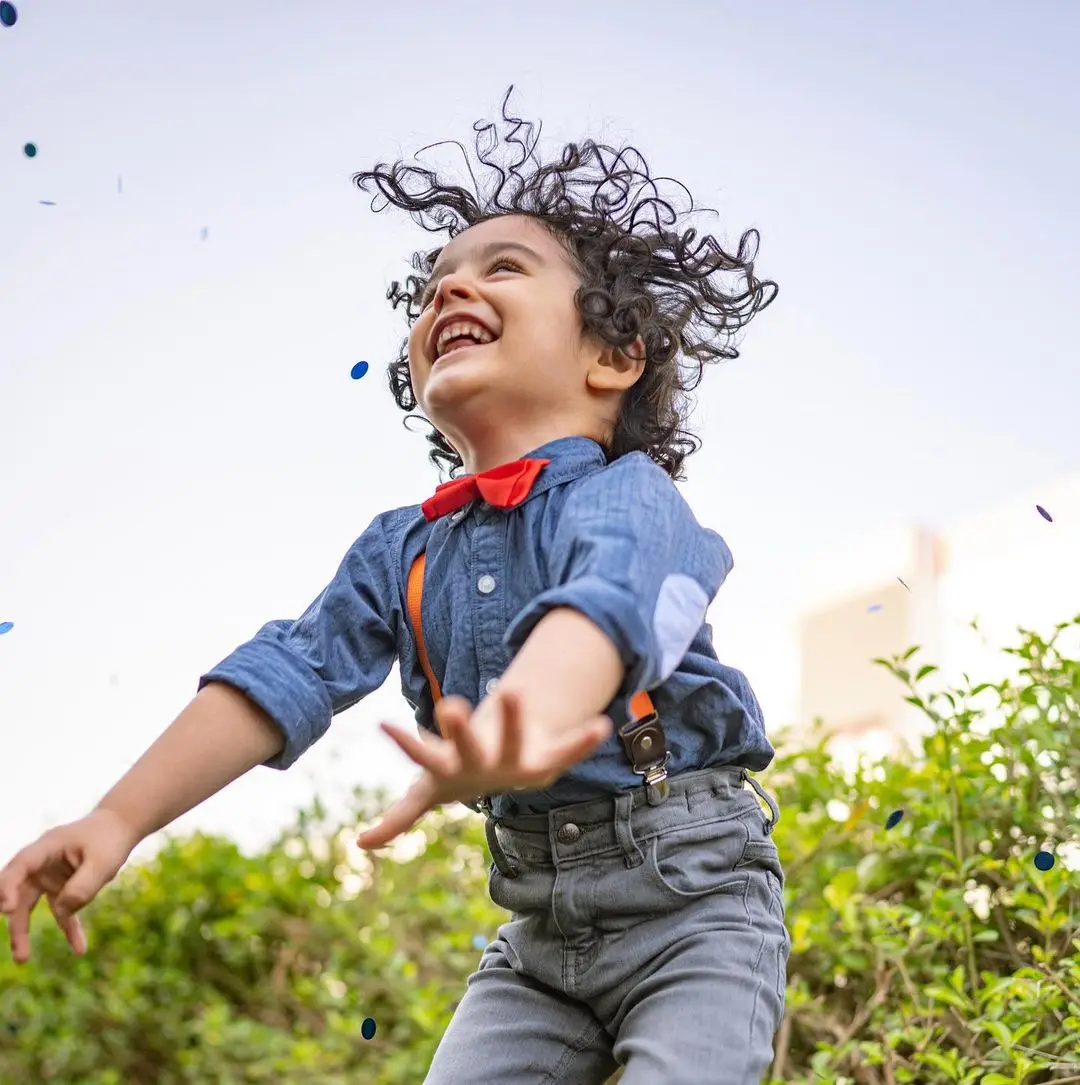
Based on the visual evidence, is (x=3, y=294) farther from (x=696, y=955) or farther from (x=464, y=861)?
(x=696, y=955)

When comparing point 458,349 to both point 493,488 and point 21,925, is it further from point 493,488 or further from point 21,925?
point 21,925

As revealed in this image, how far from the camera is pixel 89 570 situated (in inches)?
129

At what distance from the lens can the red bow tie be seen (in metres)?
1.47

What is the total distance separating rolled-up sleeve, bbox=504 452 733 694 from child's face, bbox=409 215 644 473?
170mm

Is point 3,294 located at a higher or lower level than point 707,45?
lower

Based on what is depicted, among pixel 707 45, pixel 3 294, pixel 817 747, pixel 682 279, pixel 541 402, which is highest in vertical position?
pixel 707 45

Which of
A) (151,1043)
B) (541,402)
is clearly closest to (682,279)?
(541,402)

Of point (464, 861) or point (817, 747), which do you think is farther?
point (464, 861)

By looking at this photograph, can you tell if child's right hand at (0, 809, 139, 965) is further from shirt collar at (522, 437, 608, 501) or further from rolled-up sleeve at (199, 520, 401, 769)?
shirt collar at (522, 437, 608, 501)

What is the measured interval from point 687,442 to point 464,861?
6.53 ft

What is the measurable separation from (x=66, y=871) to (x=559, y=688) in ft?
1.80

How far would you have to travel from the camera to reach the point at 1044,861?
6.06ft

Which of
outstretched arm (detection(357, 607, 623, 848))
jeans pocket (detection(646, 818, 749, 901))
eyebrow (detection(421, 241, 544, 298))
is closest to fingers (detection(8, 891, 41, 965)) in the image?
outstretched arm (detection(357, 607, 623, 848))

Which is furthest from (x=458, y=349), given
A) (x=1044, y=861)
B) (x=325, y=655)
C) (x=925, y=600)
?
(x=925, y=600)
